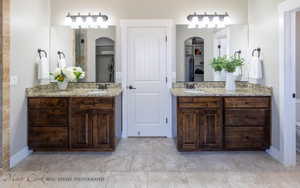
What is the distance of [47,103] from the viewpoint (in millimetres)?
4383

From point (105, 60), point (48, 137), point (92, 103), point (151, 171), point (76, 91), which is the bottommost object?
point (151, 171)

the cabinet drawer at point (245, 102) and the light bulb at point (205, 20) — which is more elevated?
the light bulb at point (205, 20)

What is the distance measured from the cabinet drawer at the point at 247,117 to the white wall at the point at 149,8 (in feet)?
5.70

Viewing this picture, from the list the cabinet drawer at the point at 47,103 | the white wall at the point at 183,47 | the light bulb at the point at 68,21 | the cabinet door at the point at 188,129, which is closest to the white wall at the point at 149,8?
the light bulb at the point at 68,21

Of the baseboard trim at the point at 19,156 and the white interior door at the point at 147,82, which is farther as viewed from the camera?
the white interior door at the point at 147,82

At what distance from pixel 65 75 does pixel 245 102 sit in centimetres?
271

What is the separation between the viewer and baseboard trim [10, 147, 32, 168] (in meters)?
3.94

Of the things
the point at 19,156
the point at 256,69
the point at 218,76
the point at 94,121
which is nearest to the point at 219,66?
the point at 218,76

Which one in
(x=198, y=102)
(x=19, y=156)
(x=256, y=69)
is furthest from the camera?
(x=256, y=69)

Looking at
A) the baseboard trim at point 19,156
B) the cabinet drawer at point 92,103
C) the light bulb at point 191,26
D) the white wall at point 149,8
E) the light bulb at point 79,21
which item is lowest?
the baseboard trim at point 19,156

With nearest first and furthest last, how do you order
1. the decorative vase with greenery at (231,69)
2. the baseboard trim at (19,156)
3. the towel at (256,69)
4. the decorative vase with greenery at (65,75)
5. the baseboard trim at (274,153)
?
the baseboard trim at (19,156) → the baseboard trim at (274,153) → the towel at (256,69) → the decorative vase with greenery at (231,69) → the decorative vase with greenery at (65,75)

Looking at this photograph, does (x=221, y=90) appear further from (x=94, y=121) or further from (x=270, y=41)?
(x=94, y=121)

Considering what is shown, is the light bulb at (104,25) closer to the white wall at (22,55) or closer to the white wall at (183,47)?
the white wall at (22,55)

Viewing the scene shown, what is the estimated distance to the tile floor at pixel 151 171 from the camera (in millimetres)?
3322
